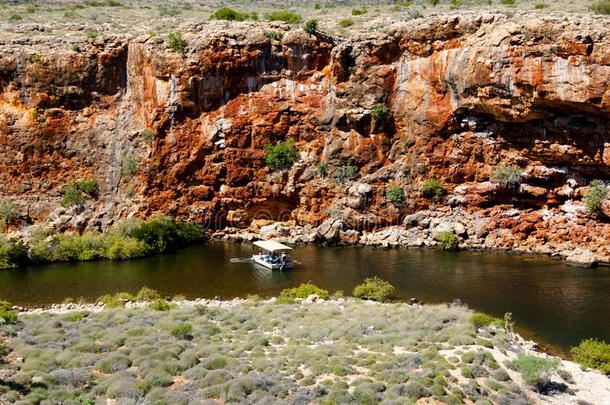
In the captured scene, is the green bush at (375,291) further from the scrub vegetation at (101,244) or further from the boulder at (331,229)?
the scrub vegetation at (101,244)

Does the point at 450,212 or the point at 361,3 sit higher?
the point at 361,3

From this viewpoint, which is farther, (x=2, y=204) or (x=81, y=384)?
(x=2, y=204)

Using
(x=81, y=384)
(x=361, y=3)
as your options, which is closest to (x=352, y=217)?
(x=81, y=384)

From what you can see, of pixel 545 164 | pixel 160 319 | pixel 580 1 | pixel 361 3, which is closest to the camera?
pixel 160 319

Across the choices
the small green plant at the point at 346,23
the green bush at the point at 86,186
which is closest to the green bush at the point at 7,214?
the green bush at the point at 86,186

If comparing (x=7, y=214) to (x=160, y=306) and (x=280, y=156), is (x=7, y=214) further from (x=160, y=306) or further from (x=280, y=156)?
(x=160, y=306)

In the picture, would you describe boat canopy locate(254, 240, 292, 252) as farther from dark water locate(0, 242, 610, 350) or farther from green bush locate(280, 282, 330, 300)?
green bush locate(280, 282, 330, 300)

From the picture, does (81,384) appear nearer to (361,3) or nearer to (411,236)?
(411,236)
